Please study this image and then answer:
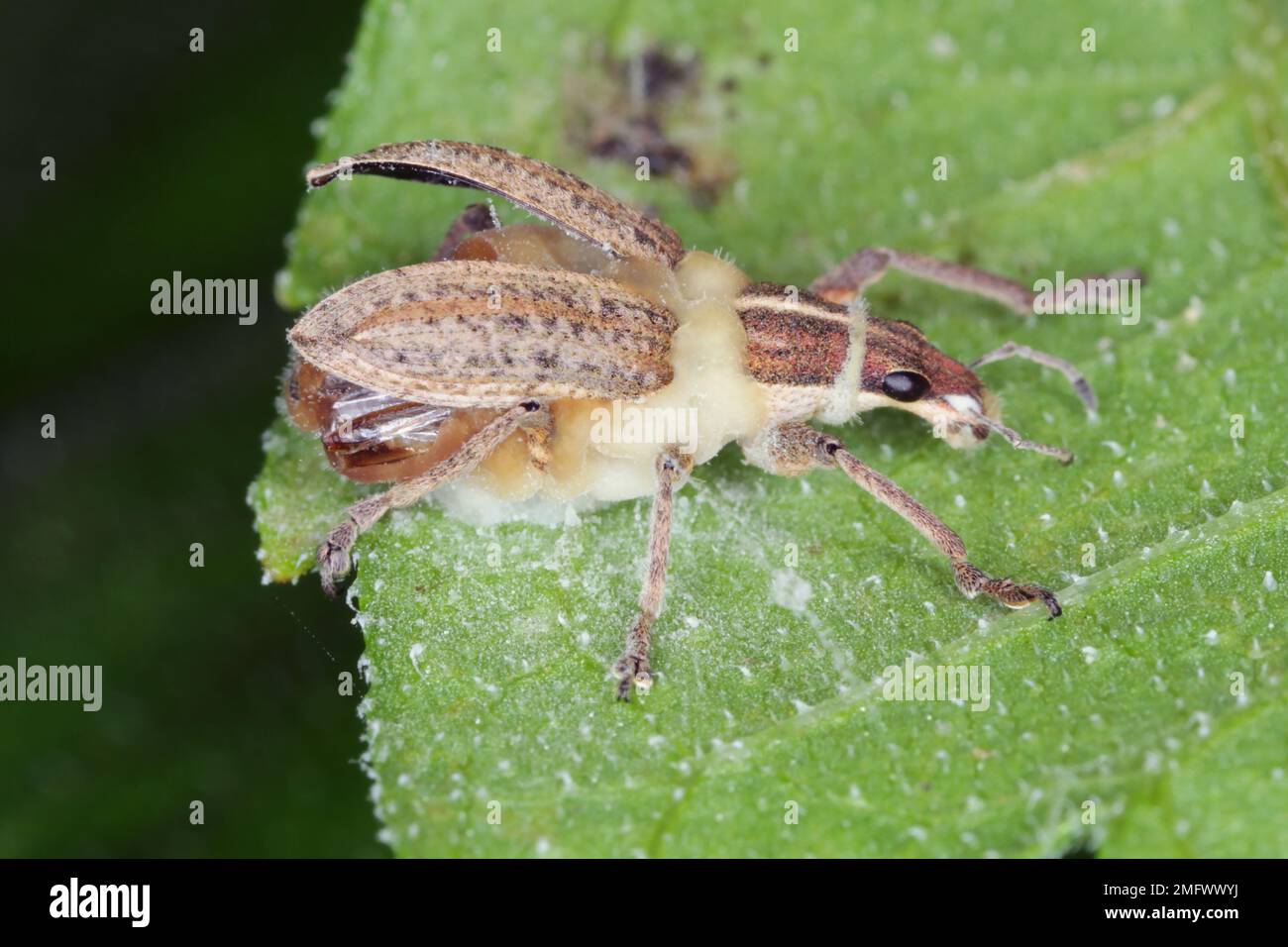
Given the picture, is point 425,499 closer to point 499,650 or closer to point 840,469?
point 499,650

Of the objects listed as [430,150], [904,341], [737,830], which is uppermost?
[430,150]

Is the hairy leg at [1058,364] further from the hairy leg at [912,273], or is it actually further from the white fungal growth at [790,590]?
the white fungal growth at [790,590]

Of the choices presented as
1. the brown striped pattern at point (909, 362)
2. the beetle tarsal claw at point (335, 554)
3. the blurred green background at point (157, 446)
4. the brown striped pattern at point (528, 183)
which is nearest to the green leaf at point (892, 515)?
the beetle tarsal claw at point (335, 554)

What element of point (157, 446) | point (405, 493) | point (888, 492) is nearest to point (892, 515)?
point (888, 492)

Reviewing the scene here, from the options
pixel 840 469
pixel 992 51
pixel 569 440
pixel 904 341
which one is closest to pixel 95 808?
pixel 569 440

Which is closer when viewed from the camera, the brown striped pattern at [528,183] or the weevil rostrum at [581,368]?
the weevil rostrum at [581,368]

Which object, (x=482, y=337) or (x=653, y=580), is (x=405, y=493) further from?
(x=653, y=580)
